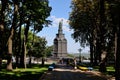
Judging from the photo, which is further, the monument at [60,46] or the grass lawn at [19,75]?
the monument at [60,46]

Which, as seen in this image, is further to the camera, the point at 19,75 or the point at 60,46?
the point at 60,46

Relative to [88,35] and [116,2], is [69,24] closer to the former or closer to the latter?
[88,35]

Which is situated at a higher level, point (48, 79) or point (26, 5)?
point (26, 5)

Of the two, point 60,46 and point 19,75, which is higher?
point 60,46

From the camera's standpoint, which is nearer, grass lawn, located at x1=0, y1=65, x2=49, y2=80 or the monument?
grass lawn, located at x1=0, y1=65, x2=49, y2=80

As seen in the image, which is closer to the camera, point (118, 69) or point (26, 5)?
point (118, 69)

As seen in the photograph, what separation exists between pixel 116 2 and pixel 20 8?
69.2ft

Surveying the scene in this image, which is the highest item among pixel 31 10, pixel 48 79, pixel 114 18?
pixel 31 10

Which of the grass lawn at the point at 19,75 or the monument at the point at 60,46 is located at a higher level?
the monument at the point at 60,46

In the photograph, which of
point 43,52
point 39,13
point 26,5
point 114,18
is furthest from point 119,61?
point 43,52

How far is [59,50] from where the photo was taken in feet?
503

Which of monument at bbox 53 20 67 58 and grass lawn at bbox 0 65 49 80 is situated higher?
monument at bbox 53 20 67 58

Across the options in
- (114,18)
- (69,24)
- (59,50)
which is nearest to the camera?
(114,18)

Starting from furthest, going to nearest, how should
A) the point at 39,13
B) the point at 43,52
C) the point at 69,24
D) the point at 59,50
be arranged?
the point at 59,50
the point at 43,52
the point at 69,24
the point at 39,13
